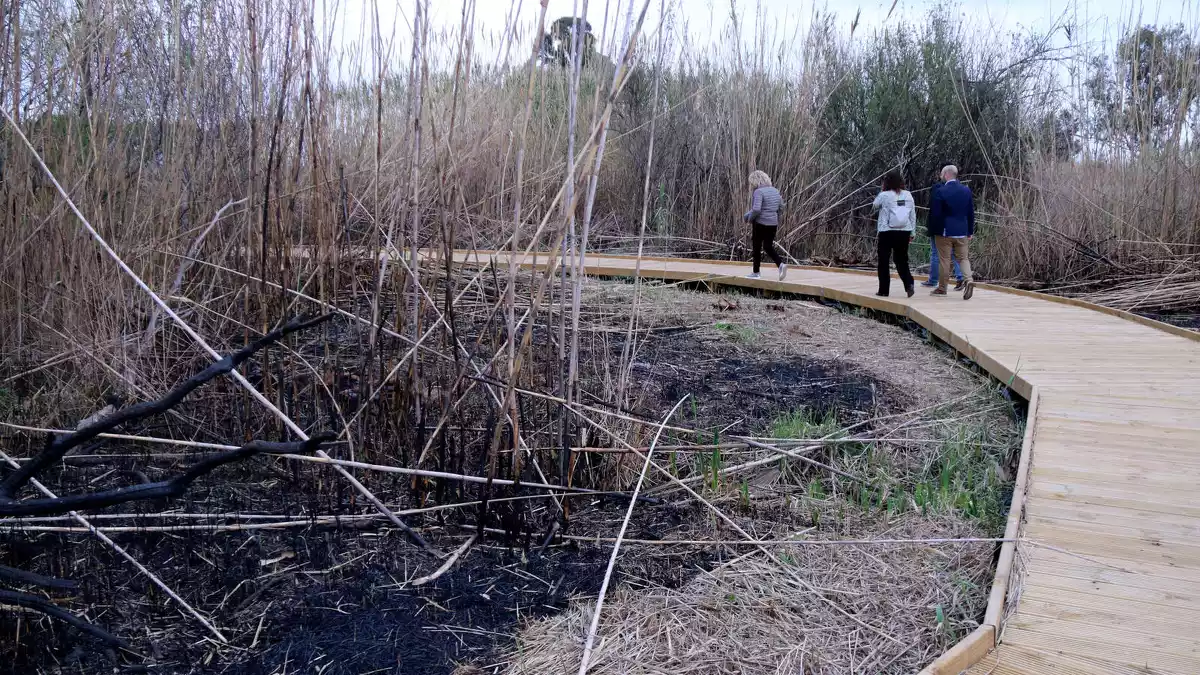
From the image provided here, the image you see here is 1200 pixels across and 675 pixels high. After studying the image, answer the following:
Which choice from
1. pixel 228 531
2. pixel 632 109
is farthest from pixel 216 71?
pixel 632 109

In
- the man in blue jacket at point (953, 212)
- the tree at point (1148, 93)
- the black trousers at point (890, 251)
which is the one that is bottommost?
the black trousers at point (890, 251)

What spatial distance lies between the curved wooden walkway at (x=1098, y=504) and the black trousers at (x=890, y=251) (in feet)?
3.21

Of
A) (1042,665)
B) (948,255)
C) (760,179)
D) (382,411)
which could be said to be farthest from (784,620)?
(760,179)

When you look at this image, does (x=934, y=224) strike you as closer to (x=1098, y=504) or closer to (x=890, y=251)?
(x=890, y=251)

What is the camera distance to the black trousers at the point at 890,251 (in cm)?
595

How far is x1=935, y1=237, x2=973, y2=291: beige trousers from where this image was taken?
619 centimetres

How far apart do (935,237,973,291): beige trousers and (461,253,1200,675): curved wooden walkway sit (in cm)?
111

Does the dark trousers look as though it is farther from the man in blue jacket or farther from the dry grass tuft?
the dry grass tuft

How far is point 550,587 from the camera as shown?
2104 millimetres

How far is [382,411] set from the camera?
2.53 meters

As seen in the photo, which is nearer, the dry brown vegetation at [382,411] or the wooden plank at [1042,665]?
the wooden plank at [1042,665]

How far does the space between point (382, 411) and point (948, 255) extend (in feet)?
16.3

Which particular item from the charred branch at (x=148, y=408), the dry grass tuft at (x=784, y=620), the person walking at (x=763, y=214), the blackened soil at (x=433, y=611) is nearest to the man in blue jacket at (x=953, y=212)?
the person walking at (x=763, y=214)

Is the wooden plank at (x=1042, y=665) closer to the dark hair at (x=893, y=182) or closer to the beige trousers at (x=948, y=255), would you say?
the dark hair at (x=893, y=182)
